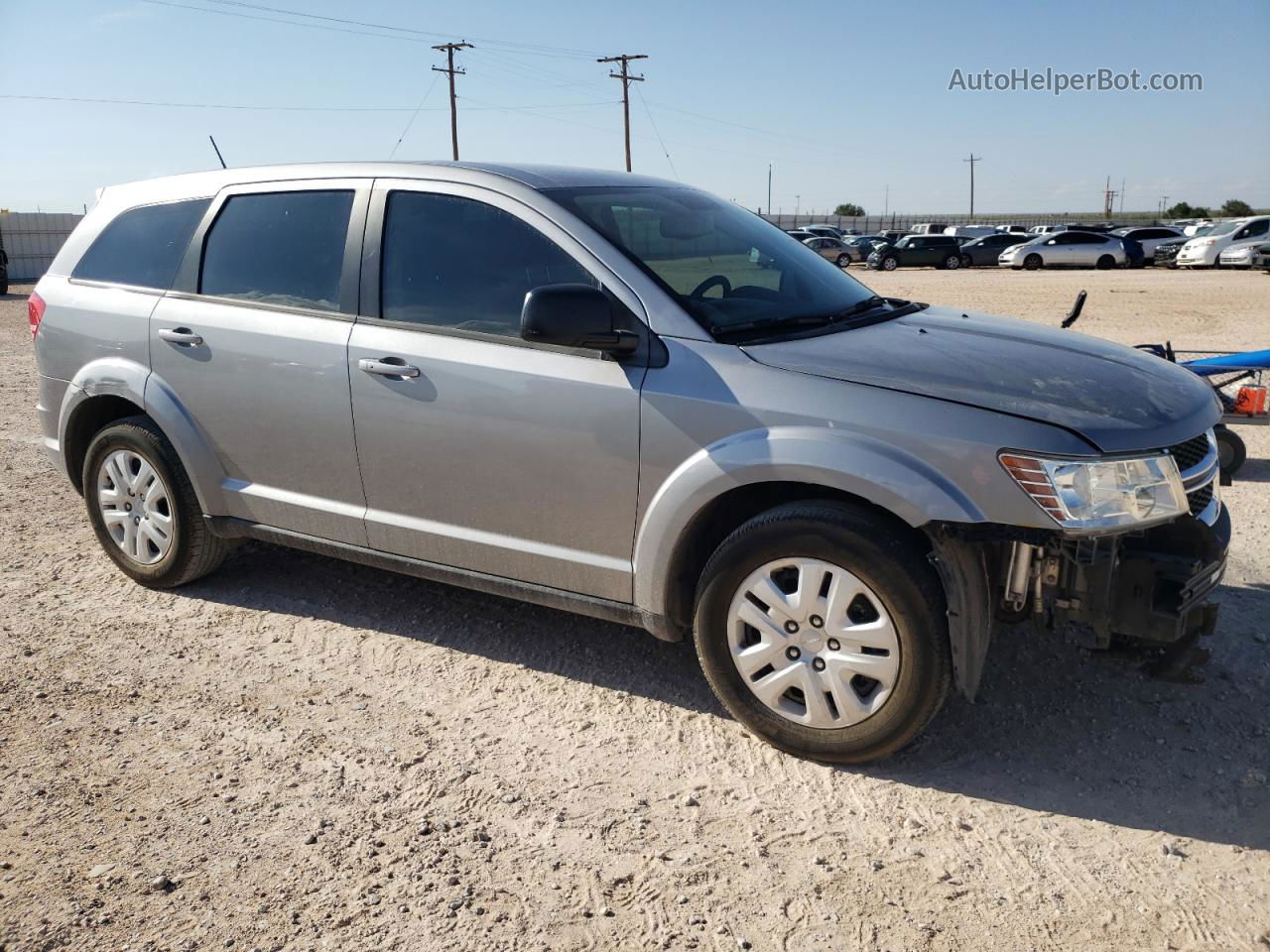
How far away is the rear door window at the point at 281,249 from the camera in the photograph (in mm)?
4352

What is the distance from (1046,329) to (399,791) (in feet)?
9.77

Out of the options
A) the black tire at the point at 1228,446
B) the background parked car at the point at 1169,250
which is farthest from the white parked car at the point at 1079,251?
the black tire at the point at 1228,446

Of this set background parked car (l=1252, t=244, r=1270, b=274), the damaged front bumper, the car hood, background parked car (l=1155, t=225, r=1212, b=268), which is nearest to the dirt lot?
the damaged front bumper

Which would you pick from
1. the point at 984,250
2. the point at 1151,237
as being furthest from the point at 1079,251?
the point at 984,250

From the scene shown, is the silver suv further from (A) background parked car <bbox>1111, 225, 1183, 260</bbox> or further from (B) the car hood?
(A) background parked car <bbox>1111, 225, 1183, 260</bbox>

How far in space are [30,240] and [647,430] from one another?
122 feet

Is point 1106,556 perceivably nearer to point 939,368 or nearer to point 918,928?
point 939,368

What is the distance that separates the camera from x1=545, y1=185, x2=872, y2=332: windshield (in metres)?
3.81

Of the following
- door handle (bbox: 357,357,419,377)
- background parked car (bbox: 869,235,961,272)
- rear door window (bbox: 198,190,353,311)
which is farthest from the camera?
background parked car (bbox: 869,235,961,272)

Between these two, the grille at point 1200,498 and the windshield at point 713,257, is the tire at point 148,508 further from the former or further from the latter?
the grille at point 1200,498

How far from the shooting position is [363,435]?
418cm

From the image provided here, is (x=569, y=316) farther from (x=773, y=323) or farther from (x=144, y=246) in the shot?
(x=144, y=246)

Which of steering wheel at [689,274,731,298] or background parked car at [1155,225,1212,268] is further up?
background parked car at [1155,225,1212,268]

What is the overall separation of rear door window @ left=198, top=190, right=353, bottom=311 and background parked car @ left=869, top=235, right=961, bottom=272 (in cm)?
3748
